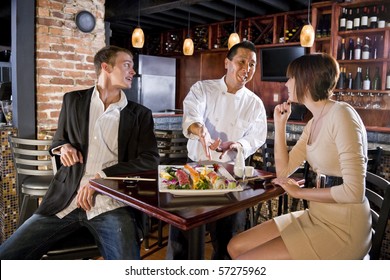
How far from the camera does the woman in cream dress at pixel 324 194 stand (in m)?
1.23

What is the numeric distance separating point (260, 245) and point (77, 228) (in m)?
0.80

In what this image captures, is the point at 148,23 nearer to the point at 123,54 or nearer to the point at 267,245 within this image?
the point at 123,54

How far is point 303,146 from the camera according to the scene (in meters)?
1.58

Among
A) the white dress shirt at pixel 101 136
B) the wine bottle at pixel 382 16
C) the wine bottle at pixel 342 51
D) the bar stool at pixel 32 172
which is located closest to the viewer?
the white dress shirt at pixel 101 136

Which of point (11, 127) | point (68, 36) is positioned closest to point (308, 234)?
point (11, 127)

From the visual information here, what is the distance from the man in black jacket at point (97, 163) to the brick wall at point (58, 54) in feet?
4.36

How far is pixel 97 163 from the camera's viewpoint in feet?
5.65

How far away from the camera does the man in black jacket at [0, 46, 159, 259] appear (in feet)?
4.88

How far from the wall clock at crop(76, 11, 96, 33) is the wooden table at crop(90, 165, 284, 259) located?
2.16 meters

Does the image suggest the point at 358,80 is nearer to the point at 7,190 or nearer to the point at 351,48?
the point at 351,48

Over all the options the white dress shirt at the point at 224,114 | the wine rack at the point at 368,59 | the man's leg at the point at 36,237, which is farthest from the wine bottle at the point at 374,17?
the man's leg at the point at 36,237

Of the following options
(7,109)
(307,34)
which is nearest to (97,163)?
(7,109)

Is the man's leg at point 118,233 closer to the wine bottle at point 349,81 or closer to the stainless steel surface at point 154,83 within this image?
the wine bottle at point 349,81

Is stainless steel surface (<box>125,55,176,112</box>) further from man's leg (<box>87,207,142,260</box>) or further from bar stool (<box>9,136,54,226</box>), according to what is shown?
man's leg (<box>87,207,142,260</box>)
